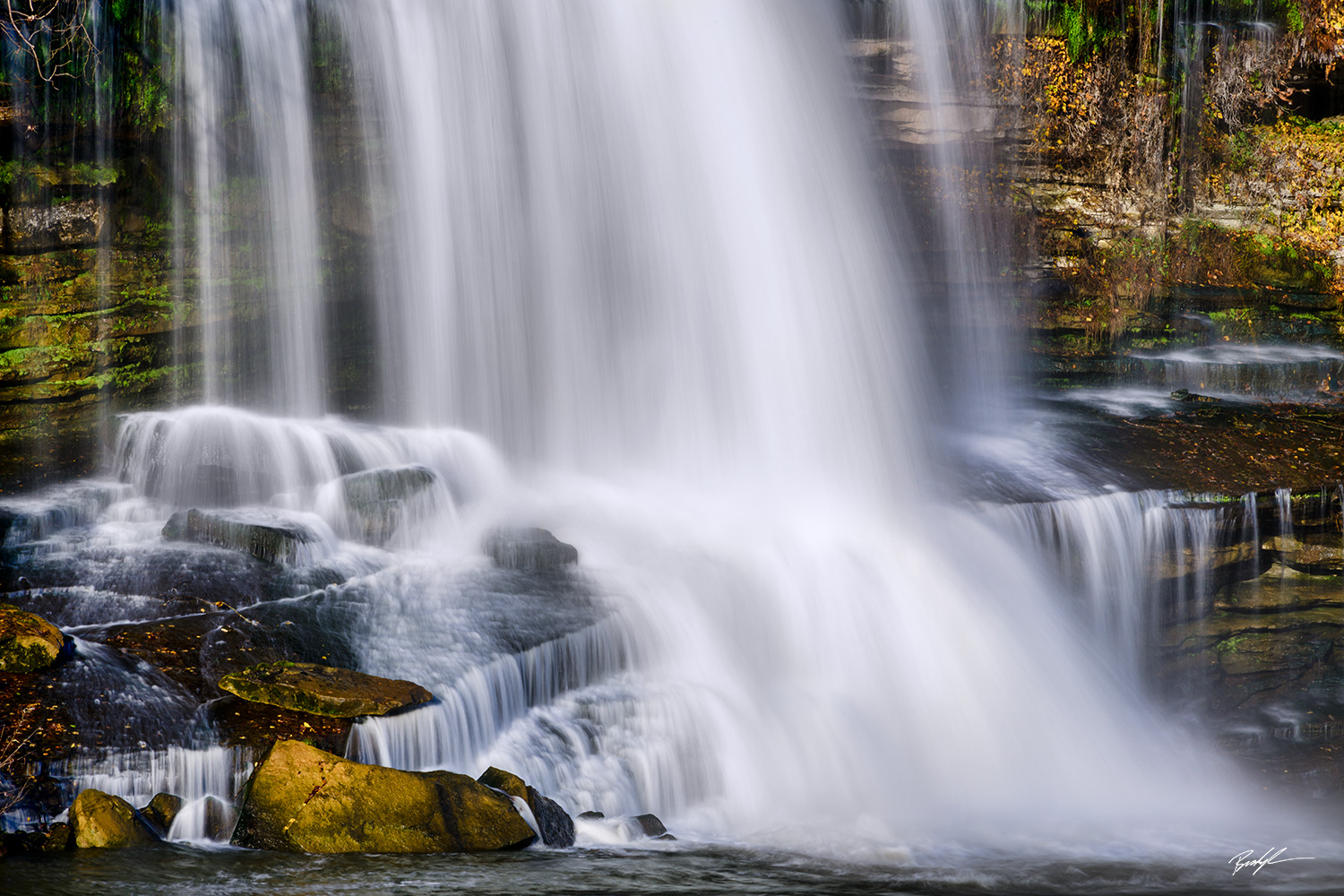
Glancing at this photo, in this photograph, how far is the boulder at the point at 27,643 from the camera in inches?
231

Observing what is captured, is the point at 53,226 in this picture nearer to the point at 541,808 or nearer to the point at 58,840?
the point at 58,840

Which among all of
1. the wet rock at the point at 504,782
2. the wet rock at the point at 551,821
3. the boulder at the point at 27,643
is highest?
the boulder at the point at 27,643

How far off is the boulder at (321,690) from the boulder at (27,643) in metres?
0.98

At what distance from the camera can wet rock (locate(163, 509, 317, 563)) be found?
7793 millimetres

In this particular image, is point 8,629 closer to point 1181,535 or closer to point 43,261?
point 43,261

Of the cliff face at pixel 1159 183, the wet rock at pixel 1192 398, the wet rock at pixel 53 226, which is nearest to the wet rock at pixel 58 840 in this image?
the wet rock at pixel 53 226

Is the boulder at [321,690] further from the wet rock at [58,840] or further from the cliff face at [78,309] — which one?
the cliff face at [78,309]

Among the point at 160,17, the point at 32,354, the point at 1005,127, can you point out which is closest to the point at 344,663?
the point at 32,354

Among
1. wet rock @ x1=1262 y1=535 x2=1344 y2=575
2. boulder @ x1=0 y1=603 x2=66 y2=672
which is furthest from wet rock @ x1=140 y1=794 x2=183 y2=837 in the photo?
wet rock @ x1=1262 y1=535 x2=1344 y2=575

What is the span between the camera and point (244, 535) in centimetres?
786

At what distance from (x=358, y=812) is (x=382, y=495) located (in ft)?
12.4

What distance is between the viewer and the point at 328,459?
31.0ft
